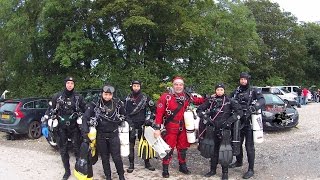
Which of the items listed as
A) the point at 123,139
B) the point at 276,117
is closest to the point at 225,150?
the point at 123,139

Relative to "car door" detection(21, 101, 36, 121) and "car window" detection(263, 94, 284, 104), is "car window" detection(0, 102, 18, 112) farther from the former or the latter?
"car window" detection(263, 94, 284, 104)

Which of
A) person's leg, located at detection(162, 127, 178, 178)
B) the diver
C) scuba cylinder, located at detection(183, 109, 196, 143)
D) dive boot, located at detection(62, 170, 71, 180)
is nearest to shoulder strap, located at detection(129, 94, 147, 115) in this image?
person's leg, located at detection(162, 127, 178, 178)

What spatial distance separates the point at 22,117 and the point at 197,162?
6.33 meters

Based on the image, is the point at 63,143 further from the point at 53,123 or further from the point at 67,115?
the point at 67,115

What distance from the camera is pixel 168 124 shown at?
695 centimetres

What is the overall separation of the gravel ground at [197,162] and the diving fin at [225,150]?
534mm

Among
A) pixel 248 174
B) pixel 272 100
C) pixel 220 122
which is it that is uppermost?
pixel 272 100

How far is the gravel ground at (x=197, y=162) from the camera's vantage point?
712 centimetres

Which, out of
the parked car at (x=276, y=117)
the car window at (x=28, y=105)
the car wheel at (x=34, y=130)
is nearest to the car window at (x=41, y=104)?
the car window at (x=28, y=105)

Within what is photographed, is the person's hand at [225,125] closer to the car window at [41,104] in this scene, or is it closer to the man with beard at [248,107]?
the man with beard at [248,107]

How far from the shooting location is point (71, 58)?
18.1m

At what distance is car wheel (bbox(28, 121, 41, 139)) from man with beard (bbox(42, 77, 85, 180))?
5.52 meters

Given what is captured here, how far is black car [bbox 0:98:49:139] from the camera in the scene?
11.7 m

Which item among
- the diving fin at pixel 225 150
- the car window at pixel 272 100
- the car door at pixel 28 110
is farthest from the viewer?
the car window at pixel 272 100
